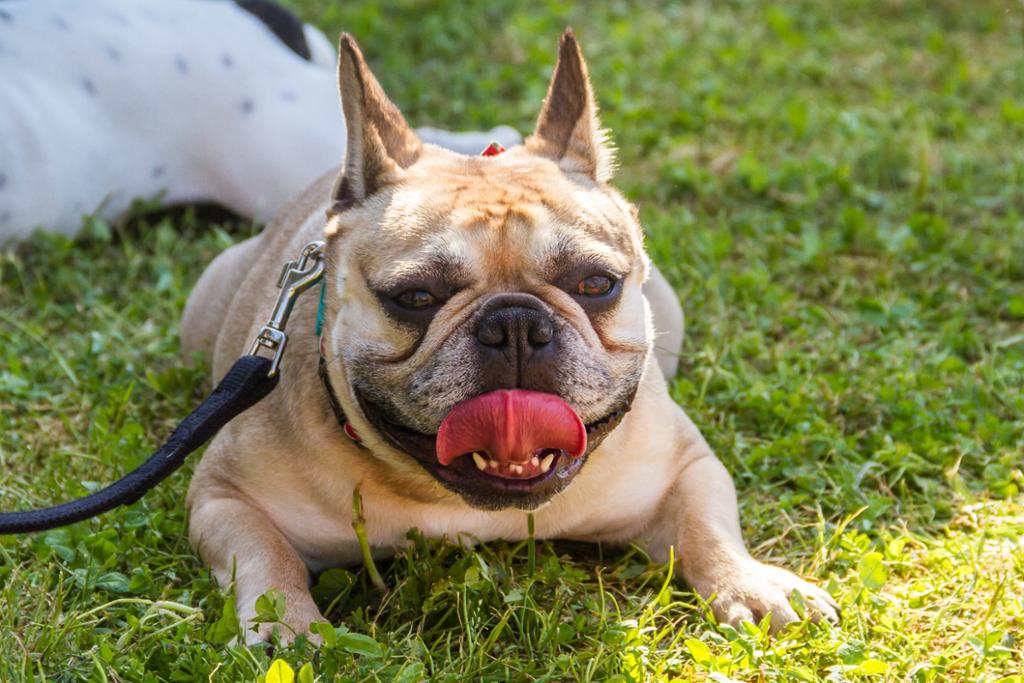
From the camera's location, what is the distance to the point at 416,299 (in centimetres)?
289

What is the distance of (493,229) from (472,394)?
39cm

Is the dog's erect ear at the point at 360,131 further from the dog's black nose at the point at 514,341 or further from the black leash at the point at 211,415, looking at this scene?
the dog's black nose at the point at 514,341

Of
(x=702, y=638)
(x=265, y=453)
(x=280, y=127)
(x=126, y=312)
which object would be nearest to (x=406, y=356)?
(x=265, y=453)

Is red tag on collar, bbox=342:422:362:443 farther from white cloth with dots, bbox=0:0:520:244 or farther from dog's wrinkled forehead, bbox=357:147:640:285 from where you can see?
white cloth with dots, bbox=0:0:520:244

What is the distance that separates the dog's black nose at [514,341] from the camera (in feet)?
8.99

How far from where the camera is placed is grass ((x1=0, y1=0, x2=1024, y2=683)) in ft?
9.67

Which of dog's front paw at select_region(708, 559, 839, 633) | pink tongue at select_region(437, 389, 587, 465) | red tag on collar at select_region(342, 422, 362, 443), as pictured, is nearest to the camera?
pink tongue at select_region(437, 389, 587, 465)

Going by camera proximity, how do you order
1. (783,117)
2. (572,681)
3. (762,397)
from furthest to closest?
(783,117) < (762,397) < (572,681)

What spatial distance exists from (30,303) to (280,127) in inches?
51.0

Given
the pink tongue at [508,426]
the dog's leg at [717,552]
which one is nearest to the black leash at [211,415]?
the pink tongue at [508,426]

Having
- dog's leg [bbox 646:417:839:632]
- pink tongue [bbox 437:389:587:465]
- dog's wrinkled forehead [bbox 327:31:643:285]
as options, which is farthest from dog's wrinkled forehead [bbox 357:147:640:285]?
dog's leg [bbox 646:417:839:632]

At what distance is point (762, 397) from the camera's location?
4.06 metres

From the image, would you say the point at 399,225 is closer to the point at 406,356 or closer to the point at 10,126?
the point at 406,356

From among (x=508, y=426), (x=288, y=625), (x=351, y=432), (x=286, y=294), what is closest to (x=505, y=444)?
(x=508, y=426)
